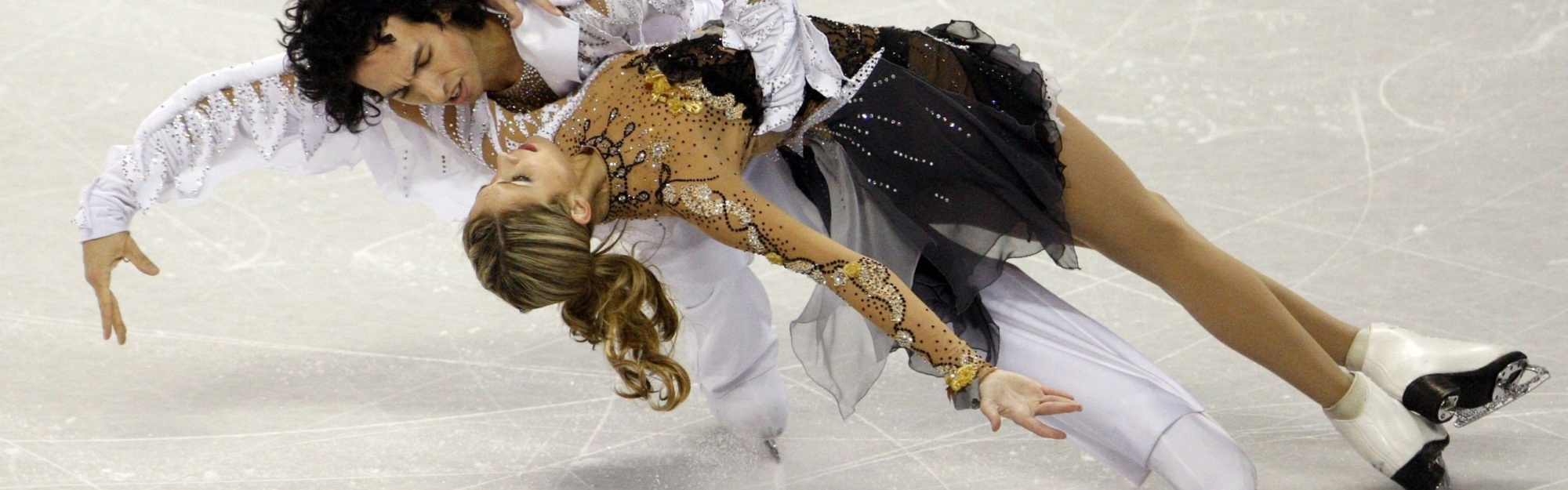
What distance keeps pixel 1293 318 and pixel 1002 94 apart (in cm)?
61

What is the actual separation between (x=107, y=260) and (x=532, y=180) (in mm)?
791

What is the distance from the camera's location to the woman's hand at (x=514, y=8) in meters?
2.41

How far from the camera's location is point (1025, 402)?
2.01 meters

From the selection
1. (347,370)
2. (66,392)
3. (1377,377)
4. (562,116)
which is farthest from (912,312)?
(66,392)

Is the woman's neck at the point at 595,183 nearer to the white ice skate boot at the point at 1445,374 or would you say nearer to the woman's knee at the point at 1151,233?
the woman's knee at the point at 1151,233

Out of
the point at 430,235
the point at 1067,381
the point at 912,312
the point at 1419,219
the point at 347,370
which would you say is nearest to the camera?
the point at 912,312

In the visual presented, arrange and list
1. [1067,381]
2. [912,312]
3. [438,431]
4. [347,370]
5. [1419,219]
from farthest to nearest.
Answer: [1419,219], [347,370], [438,431], [1067,381], [912,312]

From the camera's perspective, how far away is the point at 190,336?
3.31 meters

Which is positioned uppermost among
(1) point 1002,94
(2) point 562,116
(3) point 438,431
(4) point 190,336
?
(1) point 1002,94

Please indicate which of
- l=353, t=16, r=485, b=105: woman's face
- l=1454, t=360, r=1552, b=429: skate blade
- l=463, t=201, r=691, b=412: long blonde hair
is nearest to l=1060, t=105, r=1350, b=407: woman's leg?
l=1454, t=360, r=1552, b=429: skate blade

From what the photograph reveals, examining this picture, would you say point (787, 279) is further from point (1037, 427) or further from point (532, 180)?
point (1037, 427)

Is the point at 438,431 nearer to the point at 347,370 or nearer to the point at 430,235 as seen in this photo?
the point at 347,370

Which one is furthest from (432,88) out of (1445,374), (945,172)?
(1445,374)

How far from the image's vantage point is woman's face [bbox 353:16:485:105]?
2291 mm
